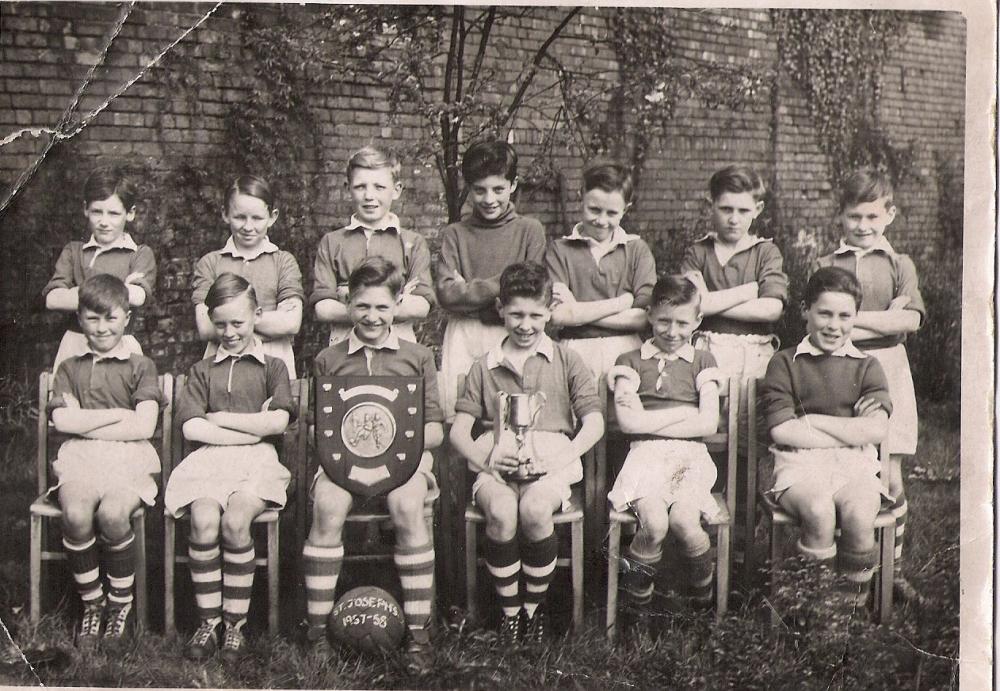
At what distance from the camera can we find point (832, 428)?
160 inches

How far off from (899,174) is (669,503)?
5.56 feet

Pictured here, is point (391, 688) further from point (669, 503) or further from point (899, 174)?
point (899, 174)

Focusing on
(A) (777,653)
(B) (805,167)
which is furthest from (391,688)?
(B) (805,167)

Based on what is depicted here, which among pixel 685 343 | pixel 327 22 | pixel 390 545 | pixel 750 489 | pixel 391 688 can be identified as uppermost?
pixel 327 22

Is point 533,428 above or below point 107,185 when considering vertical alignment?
below

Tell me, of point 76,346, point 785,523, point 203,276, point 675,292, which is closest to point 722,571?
point 785,523

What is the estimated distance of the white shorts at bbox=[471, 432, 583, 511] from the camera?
3986 mm

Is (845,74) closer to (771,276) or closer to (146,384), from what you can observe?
(771,276)

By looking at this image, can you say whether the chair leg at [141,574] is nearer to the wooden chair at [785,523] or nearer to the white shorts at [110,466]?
the white shorts at [110,466]

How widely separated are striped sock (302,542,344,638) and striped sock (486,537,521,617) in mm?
582

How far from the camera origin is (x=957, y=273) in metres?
4.27

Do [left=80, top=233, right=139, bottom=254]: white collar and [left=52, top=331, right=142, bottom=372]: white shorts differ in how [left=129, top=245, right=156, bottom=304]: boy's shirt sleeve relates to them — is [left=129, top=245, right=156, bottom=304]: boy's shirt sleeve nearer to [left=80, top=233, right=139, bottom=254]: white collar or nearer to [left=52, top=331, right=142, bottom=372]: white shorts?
[left=80, top=233, right=139, bottom=254]: white collar

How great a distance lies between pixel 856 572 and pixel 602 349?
1310 mm

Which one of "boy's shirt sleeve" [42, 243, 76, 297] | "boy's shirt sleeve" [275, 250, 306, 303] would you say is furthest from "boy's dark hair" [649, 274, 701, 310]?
"boy's shirt sleeve" [42, 243, 76, 297]
